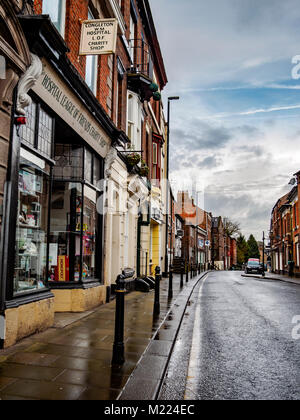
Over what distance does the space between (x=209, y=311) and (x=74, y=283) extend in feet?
12.6

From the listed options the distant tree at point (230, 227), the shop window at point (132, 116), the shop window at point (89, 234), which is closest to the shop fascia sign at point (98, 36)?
the shop window at point (89, 234)

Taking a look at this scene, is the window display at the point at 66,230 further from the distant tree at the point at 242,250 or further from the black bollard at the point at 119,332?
the distant tree at the point at 242,250

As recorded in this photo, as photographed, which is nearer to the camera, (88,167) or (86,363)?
(86,363)

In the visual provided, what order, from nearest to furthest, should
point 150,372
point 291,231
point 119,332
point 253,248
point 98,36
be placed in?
point 150,372
point 119,332
point 98,36
point 291,231
point 253,248

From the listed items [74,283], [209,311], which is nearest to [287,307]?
[209,311]

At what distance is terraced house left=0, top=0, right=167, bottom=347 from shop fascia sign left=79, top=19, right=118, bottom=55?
0.08ft

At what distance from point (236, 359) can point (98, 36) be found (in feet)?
23.2

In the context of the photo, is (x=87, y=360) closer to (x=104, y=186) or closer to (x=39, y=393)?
(x=39, y=393)

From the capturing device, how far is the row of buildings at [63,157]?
16.9 feet

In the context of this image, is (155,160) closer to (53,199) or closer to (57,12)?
(53,199)

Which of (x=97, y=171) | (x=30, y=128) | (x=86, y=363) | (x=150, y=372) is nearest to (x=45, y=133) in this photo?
(x=30, y=128)

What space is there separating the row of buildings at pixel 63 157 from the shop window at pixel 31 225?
0.02 m

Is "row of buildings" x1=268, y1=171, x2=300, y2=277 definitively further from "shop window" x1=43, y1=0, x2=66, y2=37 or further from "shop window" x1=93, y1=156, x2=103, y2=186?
"shop window" x1=43, y1=0, x2=66, y2=37

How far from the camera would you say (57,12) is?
7.48 meters
